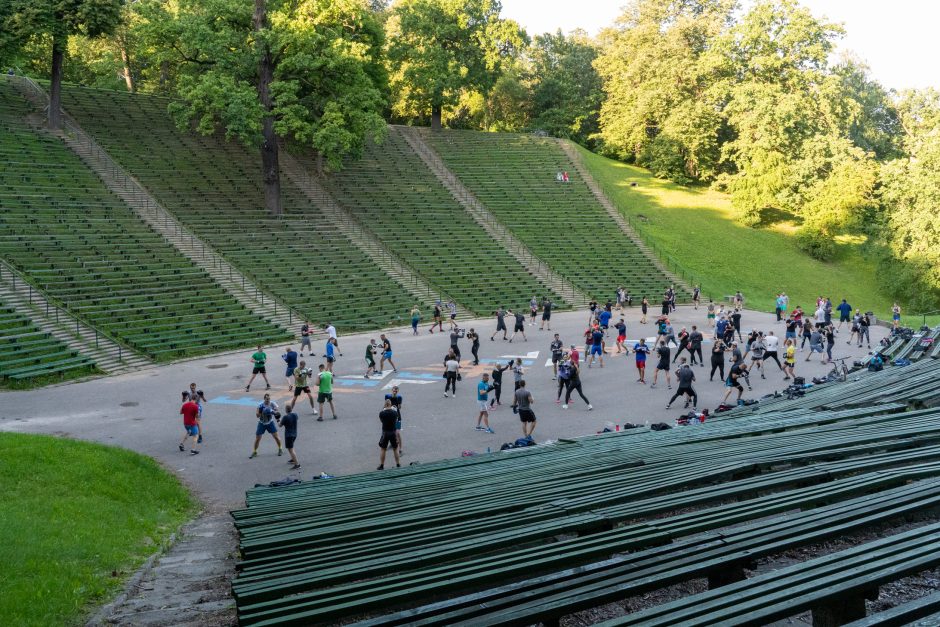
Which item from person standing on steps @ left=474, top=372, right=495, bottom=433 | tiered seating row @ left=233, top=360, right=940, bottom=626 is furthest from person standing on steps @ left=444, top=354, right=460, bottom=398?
tiered seating row @ left=233, top=360, right=940, bottom=626

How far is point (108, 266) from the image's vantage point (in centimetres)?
3098

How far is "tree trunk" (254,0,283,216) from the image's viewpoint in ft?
133

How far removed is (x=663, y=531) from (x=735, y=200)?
179 feet

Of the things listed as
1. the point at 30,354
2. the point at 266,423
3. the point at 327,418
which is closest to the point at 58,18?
the point at 30,354

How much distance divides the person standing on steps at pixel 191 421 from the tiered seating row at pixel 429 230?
22.2 meters

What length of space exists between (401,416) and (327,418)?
1869 mm

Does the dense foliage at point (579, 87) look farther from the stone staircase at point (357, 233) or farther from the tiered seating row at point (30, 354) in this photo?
the tiered seating row at point (30, 354)

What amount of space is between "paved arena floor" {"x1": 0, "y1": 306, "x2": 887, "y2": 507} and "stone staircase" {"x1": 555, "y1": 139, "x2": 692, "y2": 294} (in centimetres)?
1764

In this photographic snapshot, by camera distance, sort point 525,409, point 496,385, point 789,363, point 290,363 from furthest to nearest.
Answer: point 789,363, point 290,363, point 496,385, point 525,409

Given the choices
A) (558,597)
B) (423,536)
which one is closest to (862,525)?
(558,597)

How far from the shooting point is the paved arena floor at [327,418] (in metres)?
15.6

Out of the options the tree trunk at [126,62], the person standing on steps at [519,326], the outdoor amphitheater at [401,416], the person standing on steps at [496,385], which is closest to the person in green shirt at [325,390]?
the outdoor amphitheater at [401,416]

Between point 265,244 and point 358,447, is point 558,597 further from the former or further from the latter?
point 265,244

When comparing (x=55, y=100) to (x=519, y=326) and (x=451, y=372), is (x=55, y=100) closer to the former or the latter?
(x=519, y=326)
